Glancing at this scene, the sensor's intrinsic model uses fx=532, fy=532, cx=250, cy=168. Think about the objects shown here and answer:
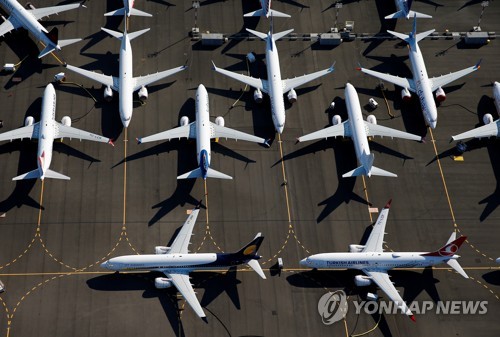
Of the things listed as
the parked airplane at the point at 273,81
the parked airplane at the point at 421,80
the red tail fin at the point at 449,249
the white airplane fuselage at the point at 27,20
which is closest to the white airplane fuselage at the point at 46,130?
the white airplane fuselage at the point at 27,20

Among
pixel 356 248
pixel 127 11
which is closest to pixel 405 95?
pixel 356 248

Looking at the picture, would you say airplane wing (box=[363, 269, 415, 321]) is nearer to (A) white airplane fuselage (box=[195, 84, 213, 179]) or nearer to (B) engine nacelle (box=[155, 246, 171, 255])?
(B) engine nacelle (box=[155, 246, 171, 255])

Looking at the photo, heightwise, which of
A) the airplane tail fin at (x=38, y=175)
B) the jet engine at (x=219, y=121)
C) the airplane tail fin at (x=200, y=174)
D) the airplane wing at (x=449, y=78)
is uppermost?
the airplane wing at (x=449, y=78)

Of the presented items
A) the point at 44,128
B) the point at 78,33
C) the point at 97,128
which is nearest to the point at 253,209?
the point at 97,128

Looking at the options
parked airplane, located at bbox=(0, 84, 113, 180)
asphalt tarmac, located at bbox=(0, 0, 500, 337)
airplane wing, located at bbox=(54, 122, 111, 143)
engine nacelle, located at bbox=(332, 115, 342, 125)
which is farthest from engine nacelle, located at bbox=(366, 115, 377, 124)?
airplane wing, located at bbox=(54, 122, 111, 143)

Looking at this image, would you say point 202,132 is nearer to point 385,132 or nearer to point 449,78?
point 385,132

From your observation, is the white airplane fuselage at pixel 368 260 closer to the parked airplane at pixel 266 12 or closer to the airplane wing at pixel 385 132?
the airplane wing at pixel 385 132
